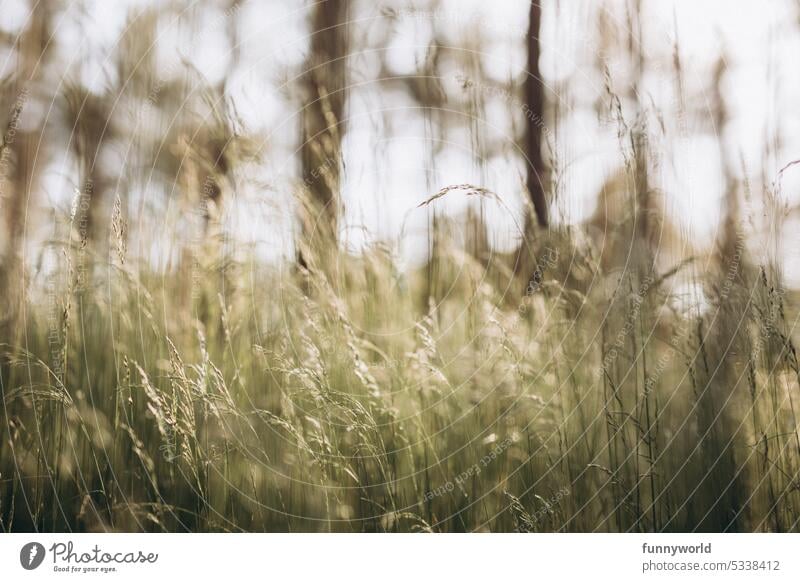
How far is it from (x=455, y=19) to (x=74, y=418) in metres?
1.44

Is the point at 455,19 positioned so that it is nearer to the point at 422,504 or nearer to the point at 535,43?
the point at 535,43

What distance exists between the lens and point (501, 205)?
1.59 metres

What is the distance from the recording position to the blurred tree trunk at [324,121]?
156 centimetres

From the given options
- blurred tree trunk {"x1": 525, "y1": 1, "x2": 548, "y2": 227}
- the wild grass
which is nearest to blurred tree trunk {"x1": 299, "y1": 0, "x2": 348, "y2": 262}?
the wild grass

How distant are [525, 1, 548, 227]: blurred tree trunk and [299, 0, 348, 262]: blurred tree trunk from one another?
1.64 ft

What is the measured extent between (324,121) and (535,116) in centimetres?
57

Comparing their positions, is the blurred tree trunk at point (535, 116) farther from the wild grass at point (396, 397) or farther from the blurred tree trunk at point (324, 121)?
the blurred tree trunk at point (324, 121)

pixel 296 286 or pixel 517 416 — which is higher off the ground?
pixel 296 286

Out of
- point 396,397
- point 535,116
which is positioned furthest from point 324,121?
point 396,397

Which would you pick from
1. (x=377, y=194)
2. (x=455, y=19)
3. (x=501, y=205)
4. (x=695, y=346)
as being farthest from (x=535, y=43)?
(x=695, y=346)

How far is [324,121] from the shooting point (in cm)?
159

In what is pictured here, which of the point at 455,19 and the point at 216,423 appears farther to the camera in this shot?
the point at 455,19

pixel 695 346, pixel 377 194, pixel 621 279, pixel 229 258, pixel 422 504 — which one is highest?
pixel 377 194

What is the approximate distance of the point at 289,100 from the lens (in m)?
1.59
